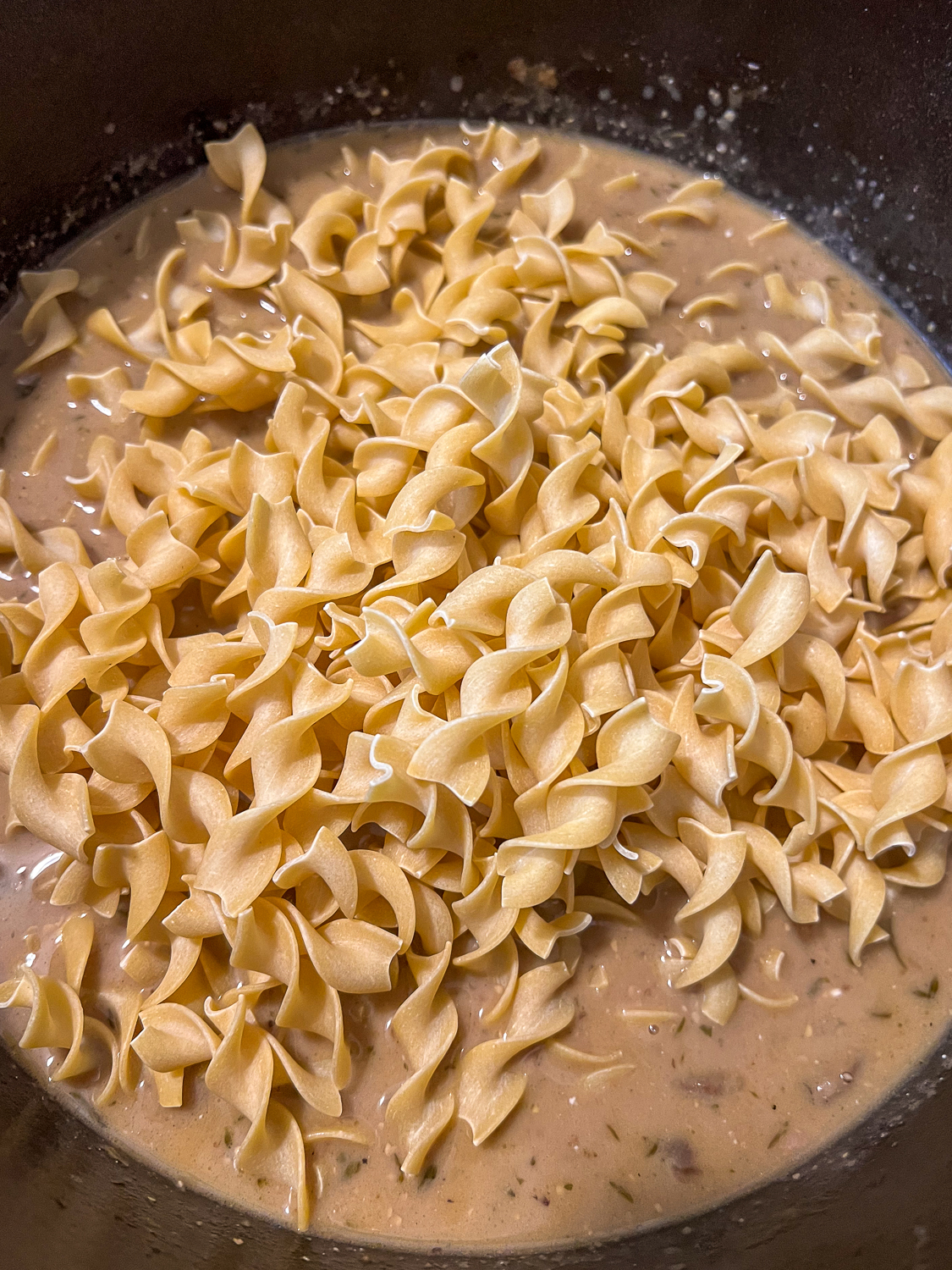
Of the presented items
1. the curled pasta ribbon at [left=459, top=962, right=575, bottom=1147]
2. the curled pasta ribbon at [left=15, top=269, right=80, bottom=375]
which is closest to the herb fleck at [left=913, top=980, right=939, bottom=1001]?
the curled pasta ribbon at [left=459, top=962, right=575, bottom=1147]

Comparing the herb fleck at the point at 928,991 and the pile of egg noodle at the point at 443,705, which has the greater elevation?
the pile of egg noodle at the point at 443,705

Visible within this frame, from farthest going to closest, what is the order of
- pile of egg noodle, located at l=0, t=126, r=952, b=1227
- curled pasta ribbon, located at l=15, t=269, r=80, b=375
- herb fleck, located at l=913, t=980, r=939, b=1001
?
curled pasta ribbon, located at l=15, t=269, r=80, b=375 < herb fleck, located at l=913, t=980, r=939, b=1001 < pile of egg noodle, located at l=0, t=126, r=952, b=1227

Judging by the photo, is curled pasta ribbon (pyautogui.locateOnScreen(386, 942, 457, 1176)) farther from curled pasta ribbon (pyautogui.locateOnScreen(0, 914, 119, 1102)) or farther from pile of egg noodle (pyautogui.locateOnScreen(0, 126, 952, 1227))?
curled pasta ribbon (pyautogui.locateOnScreen(0, 914, 119, 1102))

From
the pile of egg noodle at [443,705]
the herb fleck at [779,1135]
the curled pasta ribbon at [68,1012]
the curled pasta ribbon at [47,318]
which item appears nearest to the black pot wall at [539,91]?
the curled pasta ribbon at [47,318]

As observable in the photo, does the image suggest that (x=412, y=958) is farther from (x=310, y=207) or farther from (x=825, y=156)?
(x=825, y=156)

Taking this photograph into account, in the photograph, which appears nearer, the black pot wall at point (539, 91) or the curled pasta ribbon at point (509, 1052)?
the curled pasta ribbon at point (509, 1052)

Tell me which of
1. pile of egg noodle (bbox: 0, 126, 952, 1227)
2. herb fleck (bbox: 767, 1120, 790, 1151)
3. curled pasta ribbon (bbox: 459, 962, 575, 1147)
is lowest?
herb fleck (bbox: 767, 1120, 790, 1151)

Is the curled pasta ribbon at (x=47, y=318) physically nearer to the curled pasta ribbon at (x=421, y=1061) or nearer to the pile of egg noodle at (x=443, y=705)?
the pile of egg noodle at (x=443, y=705)

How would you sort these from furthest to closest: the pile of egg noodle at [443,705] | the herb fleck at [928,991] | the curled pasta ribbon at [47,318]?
the curled pasta ribbon at [47,318] < the herb fleck at [928,991] < the pile of egg noodle at [443,705]

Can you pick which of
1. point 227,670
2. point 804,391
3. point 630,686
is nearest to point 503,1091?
point 630,686

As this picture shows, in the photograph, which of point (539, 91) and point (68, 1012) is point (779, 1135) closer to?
point (68, 1012)

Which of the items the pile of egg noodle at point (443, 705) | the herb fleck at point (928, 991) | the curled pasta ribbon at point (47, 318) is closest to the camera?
the pile of egg noodle at point (443, 705)
